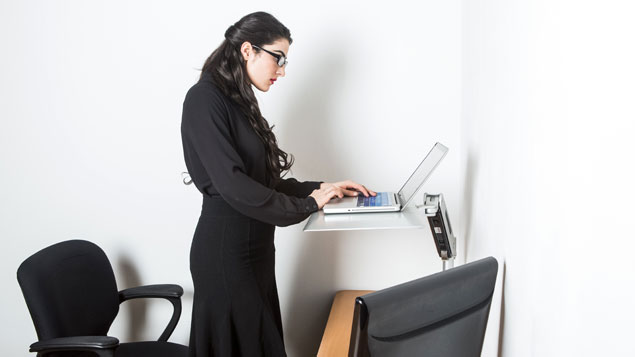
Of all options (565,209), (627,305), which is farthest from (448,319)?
(627,305)

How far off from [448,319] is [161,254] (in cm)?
200

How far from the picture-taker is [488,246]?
167 cm

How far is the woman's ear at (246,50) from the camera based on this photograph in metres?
1.95

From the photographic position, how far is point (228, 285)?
190 centimetres

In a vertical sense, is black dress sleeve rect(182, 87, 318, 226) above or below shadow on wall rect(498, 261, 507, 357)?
above

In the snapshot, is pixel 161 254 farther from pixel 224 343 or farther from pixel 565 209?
pixel 565 209

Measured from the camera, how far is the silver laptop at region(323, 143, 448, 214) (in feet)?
5.94

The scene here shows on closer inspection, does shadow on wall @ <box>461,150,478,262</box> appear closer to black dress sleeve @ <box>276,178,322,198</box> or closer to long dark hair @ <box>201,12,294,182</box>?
black dress sleeve @ <box>276,178,322,198</box>

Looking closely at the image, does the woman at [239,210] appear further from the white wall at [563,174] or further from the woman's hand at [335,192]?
the white wall at [563,174]

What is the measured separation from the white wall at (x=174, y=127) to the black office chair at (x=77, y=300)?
37cm

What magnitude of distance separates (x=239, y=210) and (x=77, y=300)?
92 cm

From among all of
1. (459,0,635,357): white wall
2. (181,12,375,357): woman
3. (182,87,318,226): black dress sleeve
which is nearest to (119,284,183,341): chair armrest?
(181,12,375,357): woman

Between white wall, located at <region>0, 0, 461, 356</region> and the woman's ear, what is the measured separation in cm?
71

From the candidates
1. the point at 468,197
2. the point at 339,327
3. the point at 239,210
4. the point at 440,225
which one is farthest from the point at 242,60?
the point at 339,327
